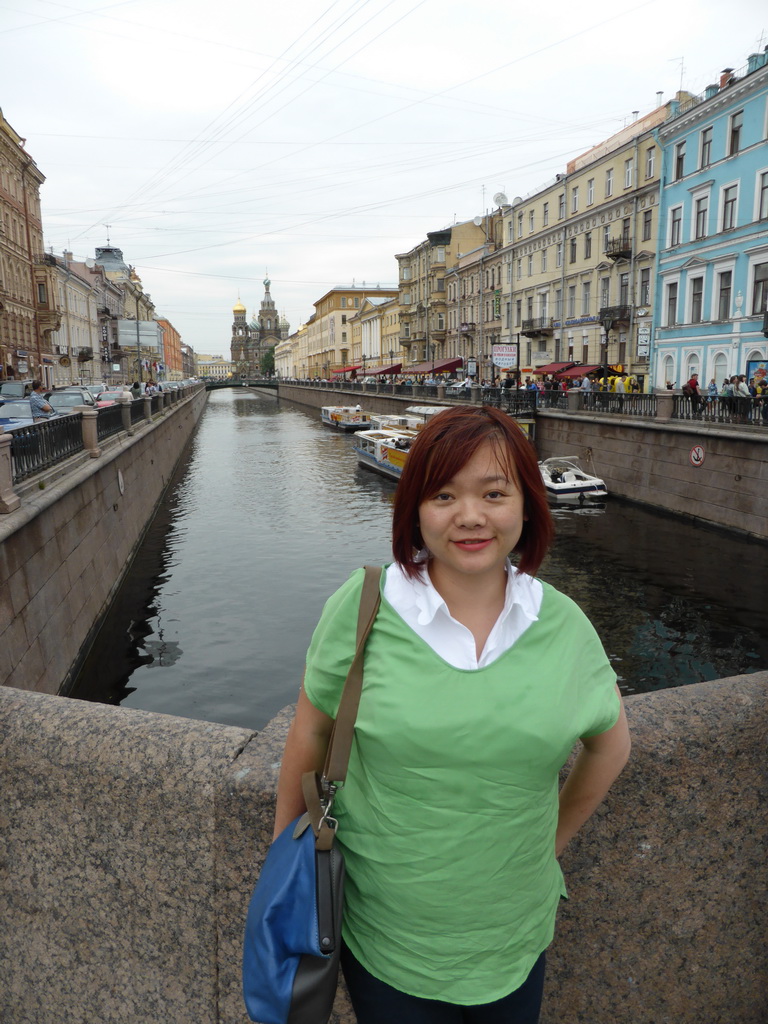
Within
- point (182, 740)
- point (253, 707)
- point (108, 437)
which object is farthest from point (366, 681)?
point (108, 437)

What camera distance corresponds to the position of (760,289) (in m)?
26.2

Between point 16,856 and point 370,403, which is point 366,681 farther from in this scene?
point 370,403

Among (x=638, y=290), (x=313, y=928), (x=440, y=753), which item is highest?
(x=638, y=290)

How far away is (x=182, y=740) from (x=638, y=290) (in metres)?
37.2

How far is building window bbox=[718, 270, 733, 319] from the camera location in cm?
2789

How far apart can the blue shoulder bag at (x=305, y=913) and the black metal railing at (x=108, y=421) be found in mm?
14538

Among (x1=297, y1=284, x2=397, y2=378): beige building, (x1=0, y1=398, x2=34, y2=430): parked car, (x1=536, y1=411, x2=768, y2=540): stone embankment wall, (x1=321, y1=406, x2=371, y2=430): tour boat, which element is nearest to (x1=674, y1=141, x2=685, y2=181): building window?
(x1=536, y1=411, x2=768, y2=540): stone embankment wall

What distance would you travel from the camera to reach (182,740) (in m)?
1.89

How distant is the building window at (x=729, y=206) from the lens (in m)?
27.5

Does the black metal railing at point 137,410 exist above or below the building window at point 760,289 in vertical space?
below

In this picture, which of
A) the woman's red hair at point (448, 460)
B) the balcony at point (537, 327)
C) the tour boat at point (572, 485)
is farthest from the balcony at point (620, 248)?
the woman's red hair at point (448, 460)

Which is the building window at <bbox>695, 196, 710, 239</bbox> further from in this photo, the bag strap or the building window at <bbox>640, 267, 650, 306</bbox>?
the bag strap

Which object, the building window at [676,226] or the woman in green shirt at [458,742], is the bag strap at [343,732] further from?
the building window at [676,226]

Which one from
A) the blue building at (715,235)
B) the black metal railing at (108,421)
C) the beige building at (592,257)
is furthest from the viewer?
the beige building at (592,257)
